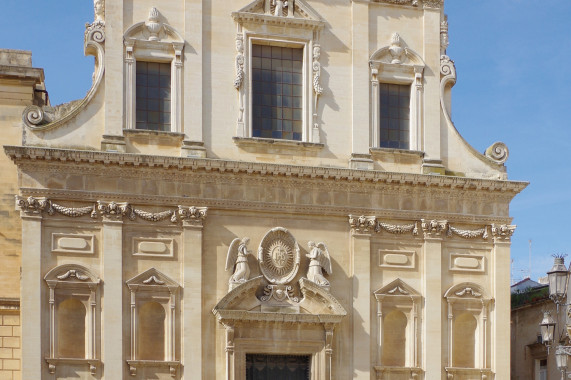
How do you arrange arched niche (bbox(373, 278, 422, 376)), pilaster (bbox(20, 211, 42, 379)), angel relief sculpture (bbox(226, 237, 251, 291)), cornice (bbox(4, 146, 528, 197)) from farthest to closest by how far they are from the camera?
arched niche (bbox(373, 278, 422, 376))
angel relief sculpture (bbox(226, 237, 251, 291))
cornice (bbox(4, 146, 528, 197))
pilaster (bbox(20, 211, 42, 379))

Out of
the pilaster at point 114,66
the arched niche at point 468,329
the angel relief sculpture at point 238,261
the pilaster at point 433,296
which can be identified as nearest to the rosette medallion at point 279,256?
the angel relief sculpture at point 238,261

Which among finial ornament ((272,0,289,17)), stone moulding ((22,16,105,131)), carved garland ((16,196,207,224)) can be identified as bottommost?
carved garland ((16,196,207,224))

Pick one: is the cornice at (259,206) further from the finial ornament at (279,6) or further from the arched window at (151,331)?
the finial ornament at (279,6)

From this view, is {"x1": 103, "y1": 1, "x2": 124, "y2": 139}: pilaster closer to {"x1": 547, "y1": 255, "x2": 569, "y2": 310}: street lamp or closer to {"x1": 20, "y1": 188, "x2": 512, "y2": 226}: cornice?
{"x1": 20, "y1": 188, "x2": 512, "y2": 226}: cornice

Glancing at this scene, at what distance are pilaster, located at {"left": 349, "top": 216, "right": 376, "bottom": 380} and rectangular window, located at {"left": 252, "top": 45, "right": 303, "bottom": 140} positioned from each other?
2.90 m

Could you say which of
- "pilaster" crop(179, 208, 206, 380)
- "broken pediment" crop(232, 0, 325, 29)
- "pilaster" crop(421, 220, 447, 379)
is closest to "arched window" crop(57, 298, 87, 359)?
"pilaster" crop(179, 208, 206, 380)

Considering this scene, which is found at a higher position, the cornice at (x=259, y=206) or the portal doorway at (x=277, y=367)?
the cornice at (x=259, y=206)

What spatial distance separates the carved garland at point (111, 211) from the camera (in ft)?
90.8

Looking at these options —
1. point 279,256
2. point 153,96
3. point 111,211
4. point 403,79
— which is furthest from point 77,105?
point 403,79

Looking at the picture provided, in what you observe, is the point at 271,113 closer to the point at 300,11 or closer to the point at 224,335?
the point at 300,11

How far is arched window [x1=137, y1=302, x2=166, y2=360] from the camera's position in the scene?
92.8 ft

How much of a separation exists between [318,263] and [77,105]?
283 inches

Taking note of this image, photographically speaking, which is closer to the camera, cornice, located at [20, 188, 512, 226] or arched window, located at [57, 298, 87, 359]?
arched window, located at [57, 298, 87, 359]

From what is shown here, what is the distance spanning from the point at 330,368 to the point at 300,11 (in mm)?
9277
